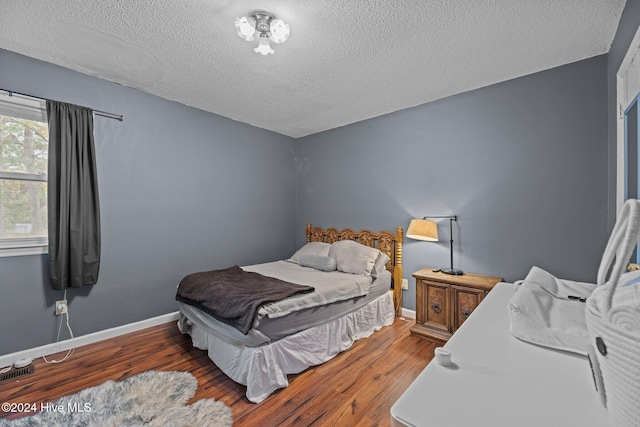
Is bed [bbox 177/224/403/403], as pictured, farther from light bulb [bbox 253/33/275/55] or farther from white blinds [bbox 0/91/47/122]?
white blinds [bbox 0/91/47/122]

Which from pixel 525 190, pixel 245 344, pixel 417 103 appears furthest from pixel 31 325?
pixel 525 190

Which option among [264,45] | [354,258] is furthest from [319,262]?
[264,45]

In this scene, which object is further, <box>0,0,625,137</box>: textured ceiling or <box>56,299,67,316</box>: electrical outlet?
<box>56,299,67,316</box>: electrical outlet

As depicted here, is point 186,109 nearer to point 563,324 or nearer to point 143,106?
point 143,106

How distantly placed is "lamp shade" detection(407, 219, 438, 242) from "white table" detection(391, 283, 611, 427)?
1921 millimetres

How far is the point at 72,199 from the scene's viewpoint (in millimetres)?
2455

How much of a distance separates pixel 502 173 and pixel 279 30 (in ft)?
7.76

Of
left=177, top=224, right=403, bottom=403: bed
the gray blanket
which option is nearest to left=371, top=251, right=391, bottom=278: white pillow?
left=177, top=224, right=403, bottom=403: bed

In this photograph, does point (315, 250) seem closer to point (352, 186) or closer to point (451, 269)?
point (352, 186)

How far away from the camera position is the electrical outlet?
244 centimetres

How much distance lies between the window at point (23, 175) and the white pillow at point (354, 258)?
2.79m

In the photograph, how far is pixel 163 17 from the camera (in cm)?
181

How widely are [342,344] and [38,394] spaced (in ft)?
7.37

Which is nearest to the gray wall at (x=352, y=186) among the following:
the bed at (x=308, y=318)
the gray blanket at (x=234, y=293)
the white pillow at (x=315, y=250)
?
the bed at (x=308, y=318)
